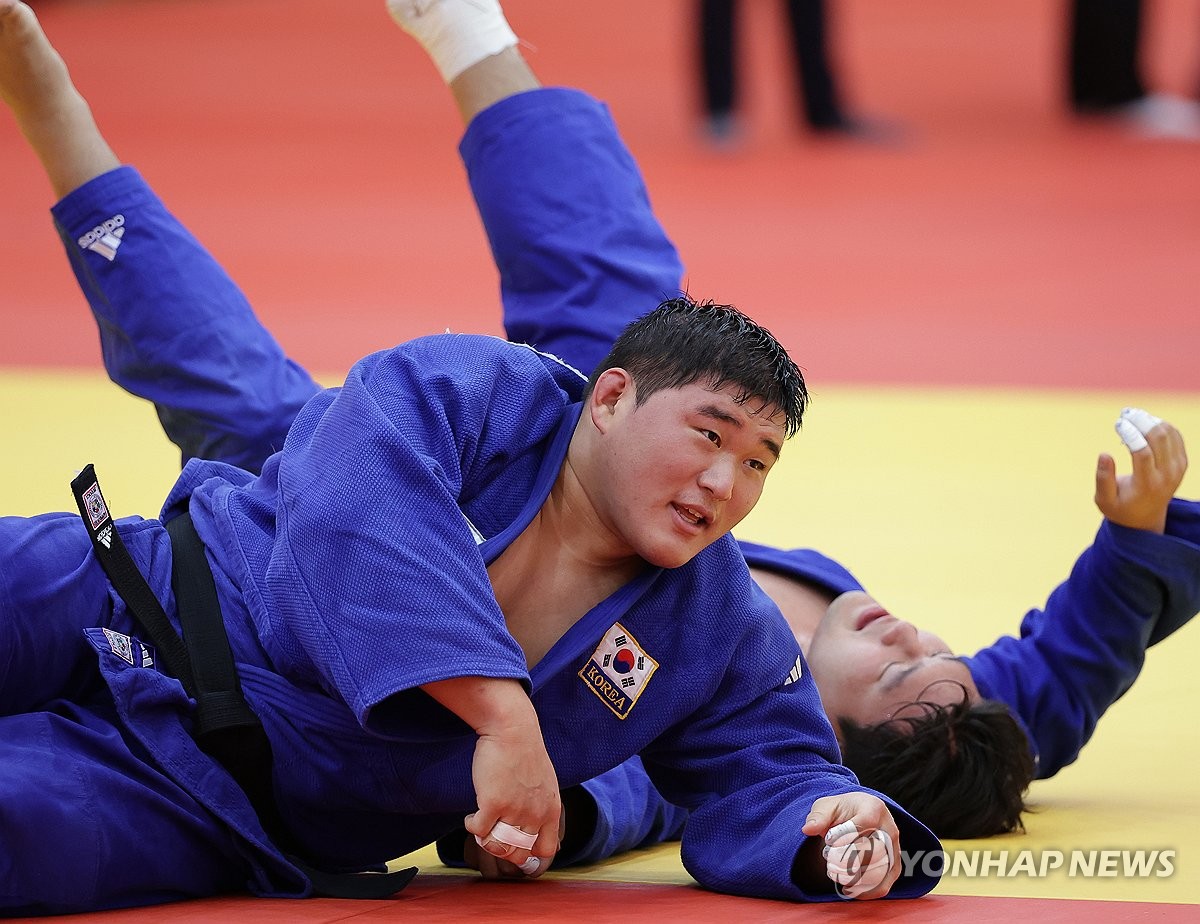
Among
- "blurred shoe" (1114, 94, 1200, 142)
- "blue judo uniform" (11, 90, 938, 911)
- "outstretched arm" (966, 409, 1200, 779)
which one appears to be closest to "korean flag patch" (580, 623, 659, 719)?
"blue judo uniform" (11, 90, 938, 911)

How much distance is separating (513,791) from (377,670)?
18cm

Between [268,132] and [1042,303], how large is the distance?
4480 millimetres

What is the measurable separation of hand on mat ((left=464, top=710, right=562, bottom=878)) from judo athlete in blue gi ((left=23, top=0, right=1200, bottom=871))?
0.39 m

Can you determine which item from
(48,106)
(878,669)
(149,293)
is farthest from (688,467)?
(48,106)

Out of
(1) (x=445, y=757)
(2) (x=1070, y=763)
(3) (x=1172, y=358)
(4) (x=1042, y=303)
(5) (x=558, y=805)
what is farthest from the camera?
(4) (x=1042, y=303)

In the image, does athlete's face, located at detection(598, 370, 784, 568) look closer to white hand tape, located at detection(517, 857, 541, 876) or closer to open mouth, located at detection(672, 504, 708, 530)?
open mouth, located at detection(672, 504, 708, 530)

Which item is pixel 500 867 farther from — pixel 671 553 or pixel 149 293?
pixel 149 293

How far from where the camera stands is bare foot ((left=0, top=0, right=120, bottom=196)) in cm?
265

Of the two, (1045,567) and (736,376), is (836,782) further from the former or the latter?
(1045,567)

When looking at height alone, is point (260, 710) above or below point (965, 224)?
above

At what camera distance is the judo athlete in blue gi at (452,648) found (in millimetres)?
1801

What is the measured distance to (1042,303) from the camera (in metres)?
6.13

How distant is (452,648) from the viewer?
5.76 feet

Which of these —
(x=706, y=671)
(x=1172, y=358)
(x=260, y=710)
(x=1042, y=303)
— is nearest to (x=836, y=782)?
(x=706, y=671)
